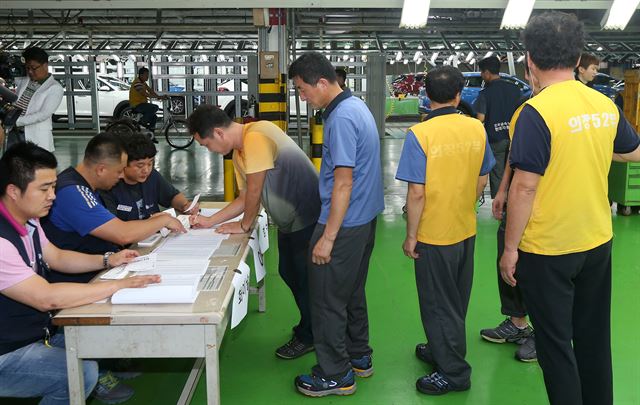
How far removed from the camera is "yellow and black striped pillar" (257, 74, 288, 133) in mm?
6828

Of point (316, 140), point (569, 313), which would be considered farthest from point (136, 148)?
point (316, 140)

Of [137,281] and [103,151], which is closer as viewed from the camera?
[137,281]

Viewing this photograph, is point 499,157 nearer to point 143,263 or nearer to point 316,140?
point 316,140

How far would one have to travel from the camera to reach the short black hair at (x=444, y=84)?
2.76 metres

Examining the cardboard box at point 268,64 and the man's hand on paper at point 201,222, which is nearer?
the man's hand on paper at point 201,222

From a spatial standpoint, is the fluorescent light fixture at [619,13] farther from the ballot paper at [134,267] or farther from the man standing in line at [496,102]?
the ballot paper at [134,267]

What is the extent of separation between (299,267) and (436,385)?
90 cm

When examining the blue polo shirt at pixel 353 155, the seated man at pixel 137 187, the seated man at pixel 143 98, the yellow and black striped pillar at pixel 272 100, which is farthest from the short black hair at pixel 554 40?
the seated man at pixel 143 98

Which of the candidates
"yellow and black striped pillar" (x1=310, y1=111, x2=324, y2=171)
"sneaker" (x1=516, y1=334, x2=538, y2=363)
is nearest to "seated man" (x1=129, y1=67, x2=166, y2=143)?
"yellow and black striped pillar" (x1=310, y1=111, x2=324, y2=171)

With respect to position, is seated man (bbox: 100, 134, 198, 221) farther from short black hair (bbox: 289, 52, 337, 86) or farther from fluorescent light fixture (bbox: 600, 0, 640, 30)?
fluorescent light fixture (bbox: 600, 0, 640, 30)

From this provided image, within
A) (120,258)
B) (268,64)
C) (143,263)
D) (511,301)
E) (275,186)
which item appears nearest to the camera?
(143,263)

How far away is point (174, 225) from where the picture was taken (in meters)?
3.07

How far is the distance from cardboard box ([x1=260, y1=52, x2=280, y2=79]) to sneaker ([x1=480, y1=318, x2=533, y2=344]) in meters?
4.30

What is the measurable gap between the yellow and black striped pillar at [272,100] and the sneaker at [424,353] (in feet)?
13.1
